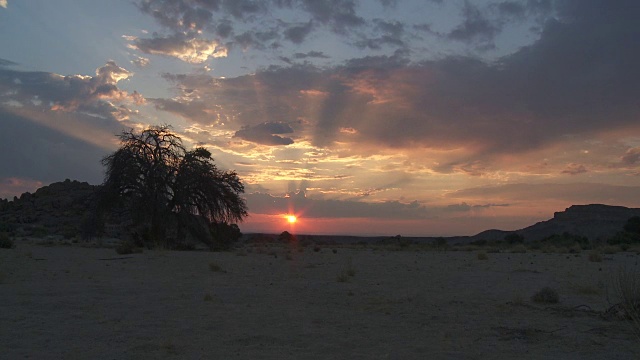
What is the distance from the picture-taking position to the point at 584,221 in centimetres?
10256

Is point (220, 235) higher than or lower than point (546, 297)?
higher

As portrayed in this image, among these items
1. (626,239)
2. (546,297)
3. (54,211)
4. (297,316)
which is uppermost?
(54,211)

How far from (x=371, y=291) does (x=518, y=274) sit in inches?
289

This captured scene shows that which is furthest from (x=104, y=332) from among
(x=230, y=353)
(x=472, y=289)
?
(x=472, y=289)

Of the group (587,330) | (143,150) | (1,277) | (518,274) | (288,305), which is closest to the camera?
(587,330)

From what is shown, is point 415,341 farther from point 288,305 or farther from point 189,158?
point 189,158

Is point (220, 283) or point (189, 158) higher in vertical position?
point (189, 158)

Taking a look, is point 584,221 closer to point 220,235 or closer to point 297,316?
point 220,235

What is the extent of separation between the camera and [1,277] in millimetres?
15094

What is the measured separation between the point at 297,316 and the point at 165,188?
24193 mm

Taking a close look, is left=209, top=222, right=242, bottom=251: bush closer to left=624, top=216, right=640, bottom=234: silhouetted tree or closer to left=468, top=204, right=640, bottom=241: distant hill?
left=624, top=216, right=640, bottom=234: silhouetted tree

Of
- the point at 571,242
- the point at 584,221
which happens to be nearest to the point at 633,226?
the point at 571,242

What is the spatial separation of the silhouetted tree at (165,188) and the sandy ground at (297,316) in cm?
1354

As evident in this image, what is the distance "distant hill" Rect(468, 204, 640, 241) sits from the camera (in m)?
96.5
